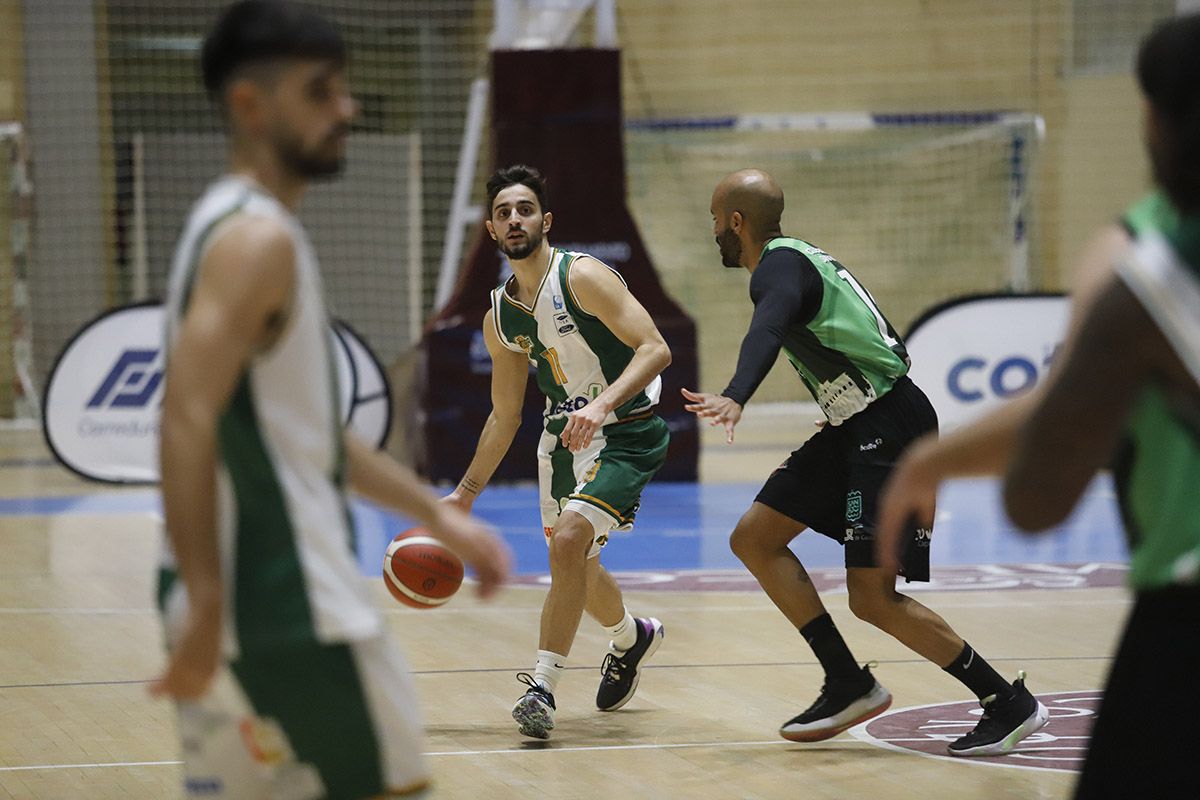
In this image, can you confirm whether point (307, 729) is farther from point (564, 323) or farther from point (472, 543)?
point (564, 323)

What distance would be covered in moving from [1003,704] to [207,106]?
17510 millimetres

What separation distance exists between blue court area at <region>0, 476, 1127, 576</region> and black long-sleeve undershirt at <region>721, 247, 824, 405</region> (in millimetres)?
3709

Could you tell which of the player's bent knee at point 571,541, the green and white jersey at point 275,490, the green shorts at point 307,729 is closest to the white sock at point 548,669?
the player's bent knee at point 571,541

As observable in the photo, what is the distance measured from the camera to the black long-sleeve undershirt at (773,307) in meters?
5.05

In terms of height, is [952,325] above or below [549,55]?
below

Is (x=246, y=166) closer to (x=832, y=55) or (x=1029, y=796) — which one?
(x=1029, y=796)

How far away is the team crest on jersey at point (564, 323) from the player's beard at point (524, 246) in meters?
0.26

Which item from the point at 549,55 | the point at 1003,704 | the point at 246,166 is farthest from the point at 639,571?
the point at 246,166

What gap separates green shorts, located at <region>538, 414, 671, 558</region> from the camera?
19.6 ft

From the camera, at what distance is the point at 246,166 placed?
2641 millimetres

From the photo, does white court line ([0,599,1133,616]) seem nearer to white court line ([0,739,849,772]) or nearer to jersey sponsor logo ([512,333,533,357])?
jersey sponsor logo ([512,333,533,357])

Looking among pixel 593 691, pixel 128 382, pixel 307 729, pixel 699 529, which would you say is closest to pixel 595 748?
pixel 593 691

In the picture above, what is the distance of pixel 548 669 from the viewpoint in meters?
5.77

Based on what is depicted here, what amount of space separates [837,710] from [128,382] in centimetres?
941
